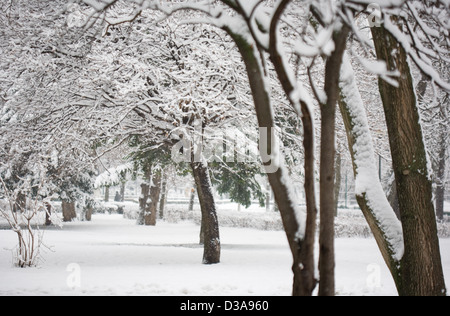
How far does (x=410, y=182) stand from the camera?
585 centimetres

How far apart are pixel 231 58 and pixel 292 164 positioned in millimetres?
5107

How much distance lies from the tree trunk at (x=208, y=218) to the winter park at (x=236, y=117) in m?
0.04

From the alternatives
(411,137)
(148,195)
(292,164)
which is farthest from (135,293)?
(148,195)

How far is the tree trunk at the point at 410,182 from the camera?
18.9 ft

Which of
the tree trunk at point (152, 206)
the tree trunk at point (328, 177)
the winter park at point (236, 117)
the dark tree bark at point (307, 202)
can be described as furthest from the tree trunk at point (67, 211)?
the tree trunk at point (328, 177)

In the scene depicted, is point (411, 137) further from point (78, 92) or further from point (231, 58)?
point (78, 92)

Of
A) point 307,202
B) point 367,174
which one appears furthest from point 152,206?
point 307,202

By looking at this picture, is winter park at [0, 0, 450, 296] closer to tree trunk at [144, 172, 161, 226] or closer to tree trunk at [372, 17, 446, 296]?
tree trunk at [372, 17, 446, 296]

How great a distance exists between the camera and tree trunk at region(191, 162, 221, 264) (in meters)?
11.7

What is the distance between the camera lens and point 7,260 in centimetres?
1155

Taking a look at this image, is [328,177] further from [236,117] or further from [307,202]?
[236,117]

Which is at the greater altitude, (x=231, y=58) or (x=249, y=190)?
(x=231, y=58)

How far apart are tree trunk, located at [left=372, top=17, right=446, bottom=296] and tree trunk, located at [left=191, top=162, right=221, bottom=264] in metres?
6.29

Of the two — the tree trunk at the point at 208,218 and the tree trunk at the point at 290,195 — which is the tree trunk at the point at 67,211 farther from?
the tree trunk at the point at 290,195
